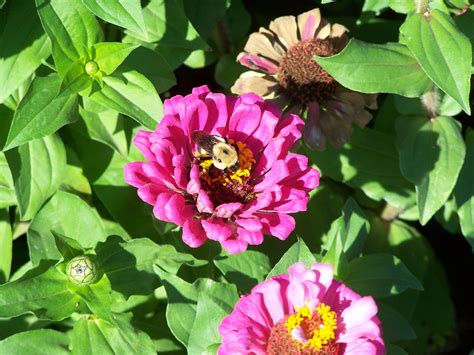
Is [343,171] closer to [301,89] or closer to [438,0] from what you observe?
[301,89]

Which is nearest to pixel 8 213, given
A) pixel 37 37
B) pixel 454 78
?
pixel 37 37

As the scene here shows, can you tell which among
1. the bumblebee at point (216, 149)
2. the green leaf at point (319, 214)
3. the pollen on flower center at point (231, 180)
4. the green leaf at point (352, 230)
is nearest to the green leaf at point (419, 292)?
the green leaf at point (319, 214)

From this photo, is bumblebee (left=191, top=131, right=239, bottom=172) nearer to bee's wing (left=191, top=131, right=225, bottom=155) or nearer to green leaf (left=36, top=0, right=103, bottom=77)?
bee's wing (left=191, top=131, right=225, bottom=155)

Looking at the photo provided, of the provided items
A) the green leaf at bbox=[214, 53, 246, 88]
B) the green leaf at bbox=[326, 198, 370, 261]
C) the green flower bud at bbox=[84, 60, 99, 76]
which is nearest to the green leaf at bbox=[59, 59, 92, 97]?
the green flower bud at bbox=[84, 60, 99, 76]

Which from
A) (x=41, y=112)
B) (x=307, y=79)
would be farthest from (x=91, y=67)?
(x=307, y=79)

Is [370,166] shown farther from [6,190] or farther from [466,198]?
[6,190]

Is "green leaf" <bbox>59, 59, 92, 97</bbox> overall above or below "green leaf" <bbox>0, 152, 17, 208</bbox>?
above

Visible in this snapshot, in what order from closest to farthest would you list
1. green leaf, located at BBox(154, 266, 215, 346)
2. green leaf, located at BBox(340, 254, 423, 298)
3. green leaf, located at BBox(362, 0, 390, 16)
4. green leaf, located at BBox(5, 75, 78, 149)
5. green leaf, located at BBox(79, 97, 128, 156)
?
1. green leaf, located at BBox(5, 75, 78, 149)
2. green leaf, located at BBox(154, 266, 215, 346)
3. green leaf, located at BBox(340, 254, 423, 298)
4. green leaf, located at BBox(79, 97, 128, 156)
5. green leaf, located at BBox(362, 0, 390, 16)
